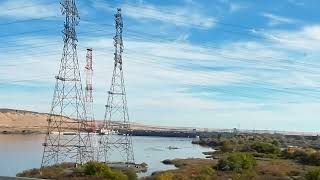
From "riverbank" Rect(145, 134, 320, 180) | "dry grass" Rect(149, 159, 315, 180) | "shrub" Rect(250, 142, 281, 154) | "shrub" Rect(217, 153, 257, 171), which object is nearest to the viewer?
"dry grass" Rect(149, 159, 315, 180)

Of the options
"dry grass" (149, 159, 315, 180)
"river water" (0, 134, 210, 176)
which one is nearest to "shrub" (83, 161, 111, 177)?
"dry grass" (149, 159, 315, 180)

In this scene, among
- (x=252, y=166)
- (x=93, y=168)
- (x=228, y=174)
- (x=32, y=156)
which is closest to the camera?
(x=93, y=168)

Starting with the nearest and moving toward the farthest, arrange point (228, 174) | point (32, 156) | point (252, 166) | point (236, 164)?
point (228, 174)
point (236, 164)
point (252, 166)
point (32, 156)

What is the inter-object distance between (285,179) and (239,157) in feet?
36.9

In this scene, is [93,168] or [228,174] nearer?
[93,168]

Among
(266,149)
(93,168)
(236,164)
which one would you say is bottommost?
(236,164)

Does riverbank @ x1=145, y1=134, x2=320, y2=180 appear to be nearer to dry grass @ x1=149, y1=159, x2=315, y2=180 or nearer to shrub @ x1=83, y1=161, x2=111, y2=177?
dry grass @ x1=149, y1=159, x2=315, y2=180

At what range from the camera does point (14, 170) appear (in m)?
56.2

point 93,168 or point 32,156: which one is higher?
point 32,156

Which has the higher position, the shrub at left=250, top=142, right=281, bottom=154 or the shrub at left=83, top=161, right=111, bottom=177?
the shrub at left=250, top=142, right=281, bottom=154

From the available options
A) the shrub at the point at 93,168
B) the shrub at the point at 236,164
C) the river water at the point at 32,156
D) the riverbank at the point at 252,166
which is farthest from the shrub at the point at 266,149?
the shrub at the point at 93,168

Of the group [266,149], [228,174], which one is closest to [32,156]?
[228,174]

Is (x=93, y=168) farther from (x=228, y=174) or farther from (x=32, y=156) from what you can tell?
(x=32, y=156)

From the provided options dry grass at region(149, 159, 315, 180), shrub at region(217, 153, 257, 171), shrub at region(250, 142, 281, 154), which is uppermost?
shrub at region(250, 142, 281, 154)
